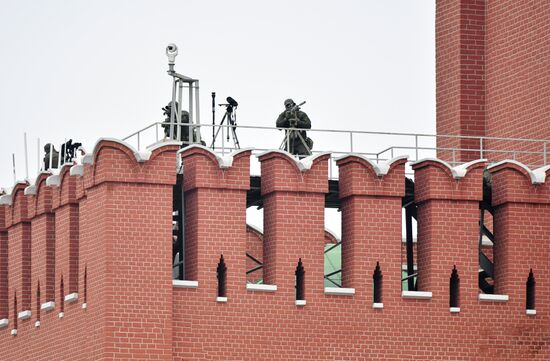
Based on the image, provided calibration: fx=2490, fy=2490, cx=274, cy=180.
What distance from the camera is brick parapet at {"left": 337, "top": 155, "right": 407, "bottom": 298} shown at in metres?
71.3

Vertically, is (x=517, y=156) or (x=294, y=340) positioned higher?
(x=517, y=156)

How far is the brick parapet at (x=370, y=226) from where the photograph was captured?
2808 inches

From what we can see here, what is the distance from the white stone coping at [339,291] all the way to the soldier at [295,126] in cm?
435

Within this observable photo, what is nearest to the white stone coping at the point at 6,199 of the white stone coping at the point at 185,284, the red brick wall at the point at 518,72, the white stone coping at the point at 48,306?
the white stone coping at the point at 48,306

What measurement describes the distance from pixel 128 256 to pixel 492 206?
456 inches

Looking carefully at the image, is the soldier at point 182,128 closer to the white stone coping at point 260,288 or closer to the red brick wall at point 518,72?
the white stone coping at point 260,288

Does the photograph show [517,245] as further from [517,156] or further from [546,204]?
[517,156]

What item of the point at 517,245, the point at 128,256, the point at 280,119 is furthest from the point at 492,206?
the point at 128,256

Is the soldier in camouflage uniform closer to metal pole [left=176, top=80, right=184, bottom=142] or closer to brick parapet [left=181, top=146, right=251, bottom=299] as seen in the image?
metal pole [left=176, top=80, right=184, bottom=142]

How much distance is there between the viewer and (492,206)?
241ft

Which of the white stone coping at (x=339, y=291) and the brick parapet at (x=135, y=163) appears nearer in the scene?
the brick parapet at (x=135, y=163)

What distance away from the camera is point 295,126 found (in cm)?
7394

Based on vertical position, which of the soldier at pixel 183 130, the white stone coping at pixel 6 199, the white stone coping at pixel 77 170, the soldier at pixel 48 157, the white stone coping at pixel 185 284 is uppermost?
the soldier at pixel 183 130

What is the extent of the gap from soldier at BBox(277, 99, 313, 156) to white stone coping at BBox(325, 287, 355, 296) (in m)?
4.35
